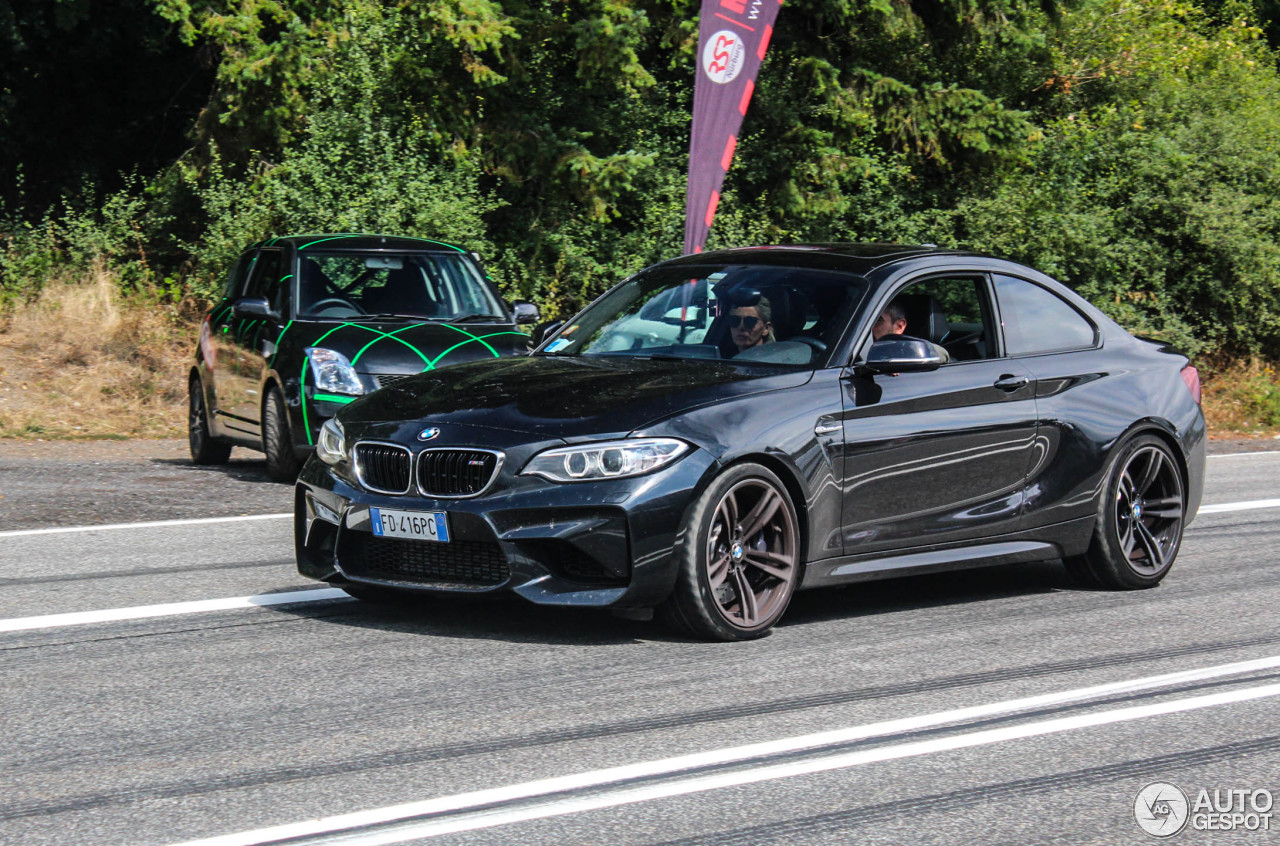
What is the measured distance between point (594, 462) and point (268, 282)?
7.26m

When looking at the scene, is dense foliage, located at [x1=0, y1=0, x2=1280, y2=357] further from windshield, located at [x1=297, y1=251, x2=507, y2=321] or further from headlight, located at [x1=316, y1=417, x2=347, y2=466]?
headlight, located at [x1=316, y1=417, x2=347, y2=466]

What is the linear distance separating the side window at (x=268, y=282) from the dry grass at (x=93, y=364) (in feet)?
10.4

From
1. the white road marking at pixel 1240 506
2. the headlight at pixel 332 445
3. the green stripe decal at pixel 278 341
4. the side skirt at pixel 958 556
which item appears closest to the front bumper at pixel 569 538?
the headlight at pixel 332 445

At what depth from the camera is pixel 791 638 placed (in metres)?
6.61

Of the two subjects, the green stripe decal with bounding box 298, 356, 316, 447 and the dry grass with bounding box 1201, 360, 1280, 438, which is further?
the dry grass with bounding box 1201, 360, 1280, 438

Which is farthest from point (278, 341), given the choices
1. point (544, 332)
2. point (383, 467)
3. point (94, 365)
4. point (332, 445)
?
point (94, 365)

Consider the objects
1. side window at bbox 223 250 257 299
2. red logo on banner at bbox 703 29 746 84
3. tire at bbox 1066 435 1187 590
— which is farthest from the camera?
red logo on banner at bbox 703 29 746 84

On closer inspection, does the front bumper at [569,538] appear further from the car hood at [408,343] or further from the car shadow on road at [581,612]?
the car hood at [408,343]

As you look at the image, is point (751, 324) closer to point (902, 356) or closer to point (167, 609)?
point (902, 356)

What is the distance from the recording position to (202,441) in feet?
43.6

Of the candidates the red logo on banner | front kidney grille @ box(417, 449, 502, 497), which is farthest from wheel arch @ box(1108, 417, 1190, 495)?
the red logo on banner

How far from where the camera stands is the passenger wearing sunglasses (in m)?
7.09

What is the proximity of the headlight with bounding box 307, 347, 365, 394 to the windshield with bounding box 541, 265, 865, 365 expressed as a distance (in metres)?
3.55

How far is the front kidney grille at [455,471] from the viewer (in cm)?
616
